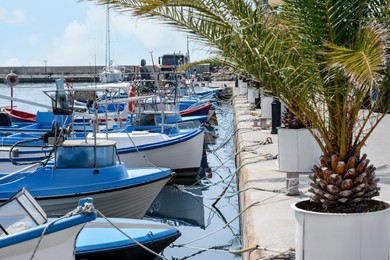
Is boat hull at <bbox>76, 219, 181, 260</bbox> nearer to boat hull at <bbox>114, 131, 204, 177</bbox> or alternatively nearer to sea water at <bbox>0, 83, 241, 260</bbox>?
sea water at <bbox>0, 83, 241, 260</bbox>

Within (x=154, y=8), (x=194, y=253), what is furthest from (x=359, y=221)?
(x=194, y=253)

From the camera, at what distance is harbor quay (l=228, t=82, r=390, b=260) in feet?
27.2

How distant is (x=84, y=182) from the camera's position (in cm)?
1280

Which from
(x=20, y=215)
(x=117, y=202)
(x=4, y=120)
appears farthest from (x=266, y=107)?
(x=20, y=215)

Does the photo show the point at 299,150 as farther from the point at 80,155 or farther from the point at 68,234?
the point at 68,234

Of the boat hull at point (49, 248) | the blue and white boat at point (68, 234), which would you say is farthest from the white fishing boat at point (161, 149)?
the boat hull at point (49, 248)

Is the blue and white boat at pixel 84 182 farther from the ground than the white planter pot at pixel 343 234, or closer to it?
closer to it

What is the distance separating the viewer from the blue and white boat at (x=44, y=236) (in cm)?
721

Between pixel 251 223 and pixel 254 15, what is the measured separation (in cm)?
364

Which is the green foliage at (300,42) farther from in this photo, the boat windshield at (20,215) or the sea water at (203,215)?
the sea water at (203,215)

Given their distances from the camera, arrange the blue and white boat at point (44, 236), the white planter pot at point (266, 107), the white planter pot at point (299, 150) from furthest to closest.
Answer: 1. the white planter pot at point (266, 107)
2. the white planter pot at point (299, 150)
3. the blue and white boat at point (44, 236)

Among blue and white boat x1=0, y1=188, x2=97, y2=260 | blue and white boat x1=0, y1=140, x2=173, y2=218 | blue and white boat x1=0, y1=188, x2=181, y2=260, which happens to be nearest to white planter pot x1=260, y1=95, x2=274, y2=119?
blue and white boat x1=0, y1=140, x2=173, y2=218

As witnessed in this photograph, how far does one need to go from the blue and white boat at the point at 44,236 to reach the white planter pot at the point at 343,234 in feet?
7.59

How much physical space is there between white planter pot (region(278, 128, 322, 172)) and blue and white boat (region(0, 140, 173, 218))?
2943 millimetres
